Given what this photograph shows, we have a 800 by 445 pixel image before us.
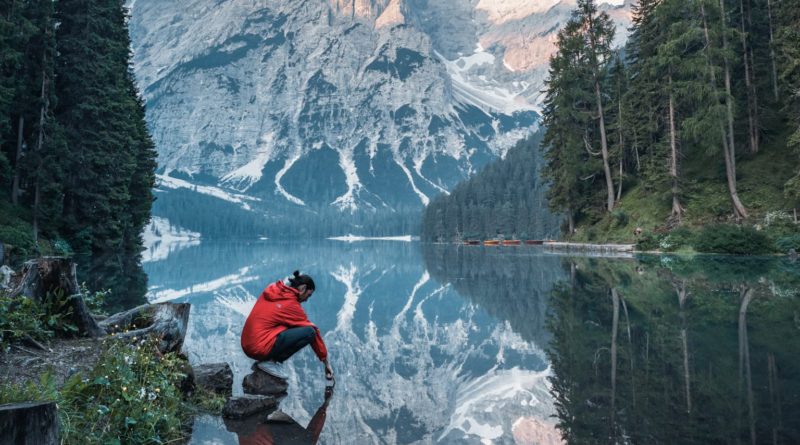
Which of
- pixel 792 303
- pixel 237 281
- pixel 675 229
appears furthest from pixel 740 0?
pixel 237 281

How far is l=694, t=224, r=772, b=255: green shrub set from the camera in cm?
2959

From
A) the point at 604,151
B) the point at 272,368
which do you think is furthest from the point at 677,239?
the point at 272,368

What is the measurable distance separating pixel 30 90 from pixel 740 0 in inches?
1946

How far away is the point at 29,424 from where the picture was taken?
2840 mm

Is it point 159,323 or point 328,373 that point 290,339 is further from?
point 159,323

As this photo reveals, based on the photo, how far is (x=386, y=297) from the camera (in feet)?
66.0

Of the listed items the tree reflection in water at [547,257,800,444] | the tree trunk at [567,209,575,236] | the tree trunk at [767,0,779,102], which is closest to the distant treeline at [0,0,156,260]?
the tree reflection in water at [547,257,800,444]

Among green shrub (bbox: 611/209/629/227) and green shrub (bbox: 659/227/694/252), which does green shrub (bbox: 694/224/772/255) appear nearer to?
green shrub (bbox: 659/227/694/252)

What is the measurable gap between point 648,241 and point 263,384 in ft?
111

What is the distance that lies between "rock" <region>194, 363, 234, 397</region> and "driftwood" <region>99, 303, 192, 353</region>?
515 mm

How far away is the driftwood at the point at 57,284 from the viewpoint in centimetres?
634

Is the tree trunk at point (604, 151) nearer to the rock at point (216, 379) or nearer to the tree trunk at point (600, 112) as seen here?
the tree trunk at point (600, 112)

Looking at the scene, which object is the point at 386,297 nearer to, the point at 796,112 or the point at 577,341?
the point at 577,341

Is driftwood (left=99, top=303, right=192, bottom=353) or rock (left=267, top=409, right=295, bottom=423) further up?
driftwood (left=99, top=303, right=192, bottom=353)
